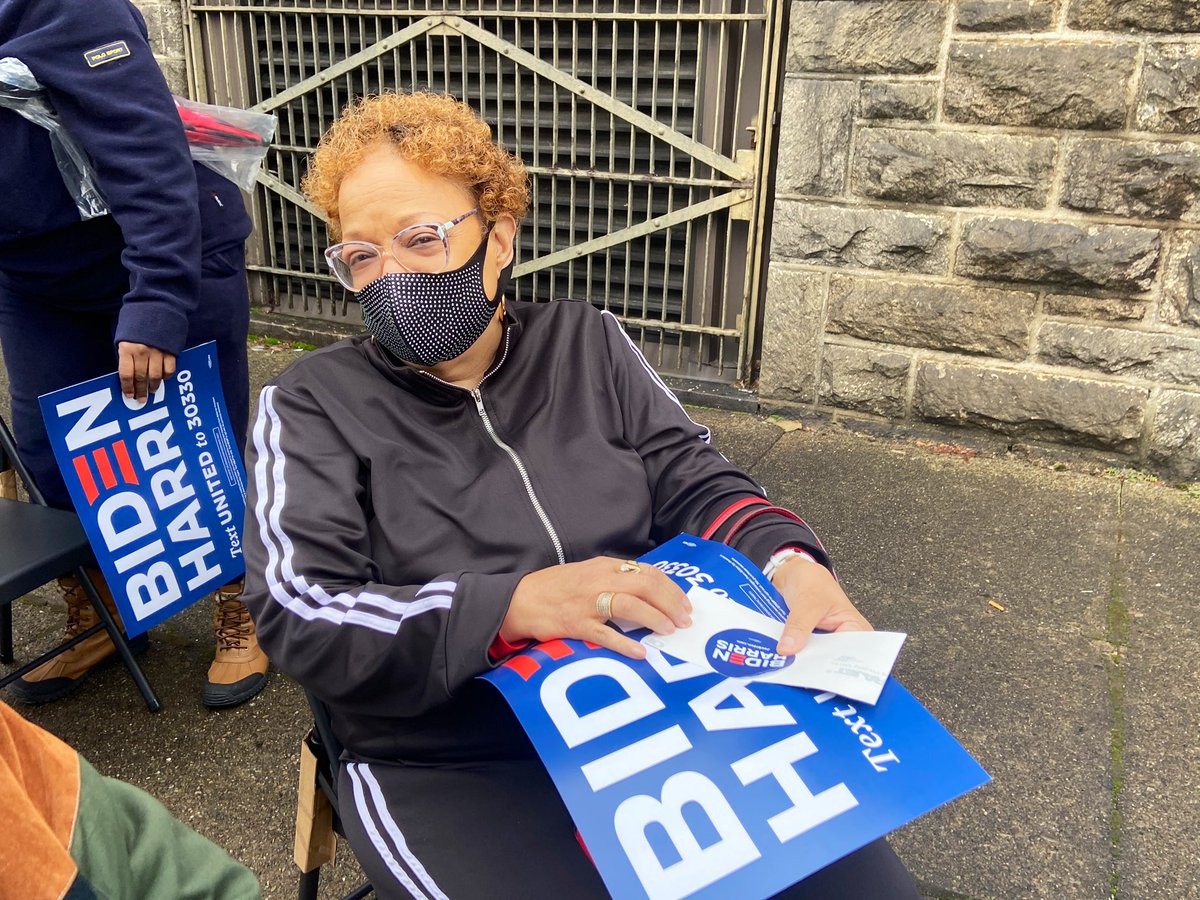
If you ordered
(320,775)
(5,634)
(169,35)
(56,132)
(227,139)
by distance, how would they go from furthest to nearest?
(169,35) → (5,634) → (227,139) → (56,132) → (320,775)

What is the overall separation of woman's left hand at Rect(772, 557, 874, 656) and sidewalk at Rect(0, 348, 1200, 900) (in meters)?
0.85

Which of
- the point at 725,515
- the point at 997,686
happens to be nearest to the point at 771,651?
the point at 725,515

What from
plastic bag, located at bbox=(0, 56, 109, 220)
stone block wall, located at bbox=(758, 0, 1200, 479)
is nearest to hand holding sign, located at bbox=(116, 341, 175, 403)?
plastic bag, located at bbox=(0, 56, 109, 220)

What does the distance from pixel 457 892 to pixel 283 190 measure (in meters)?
4.63

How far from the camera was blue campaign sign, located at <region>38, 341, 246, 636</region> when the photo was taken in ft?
7.20

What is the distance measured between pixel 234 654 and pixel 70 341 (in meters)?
0.91

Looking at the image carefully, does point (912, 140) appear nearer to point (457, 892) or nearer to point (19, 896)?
point (457, 892)

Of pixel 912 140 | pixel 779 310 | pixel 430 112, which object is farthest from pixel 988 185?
pixel 430 112

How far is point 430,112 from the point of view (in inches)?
67.2

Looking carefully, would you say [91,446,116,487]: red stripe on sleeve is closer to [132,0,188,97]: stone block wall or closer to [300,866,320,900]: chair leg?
[300,866,320,900]: chair leg

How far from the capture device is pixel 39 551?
2.19m

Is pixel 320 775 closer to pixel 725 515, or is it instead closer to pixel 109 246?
pixel 725 515

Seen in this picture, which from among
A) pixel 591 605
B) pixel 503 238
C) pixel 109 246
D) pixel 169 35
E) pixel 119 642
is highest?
pixel 169 35

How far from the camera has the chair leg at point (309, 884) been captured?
168cm
